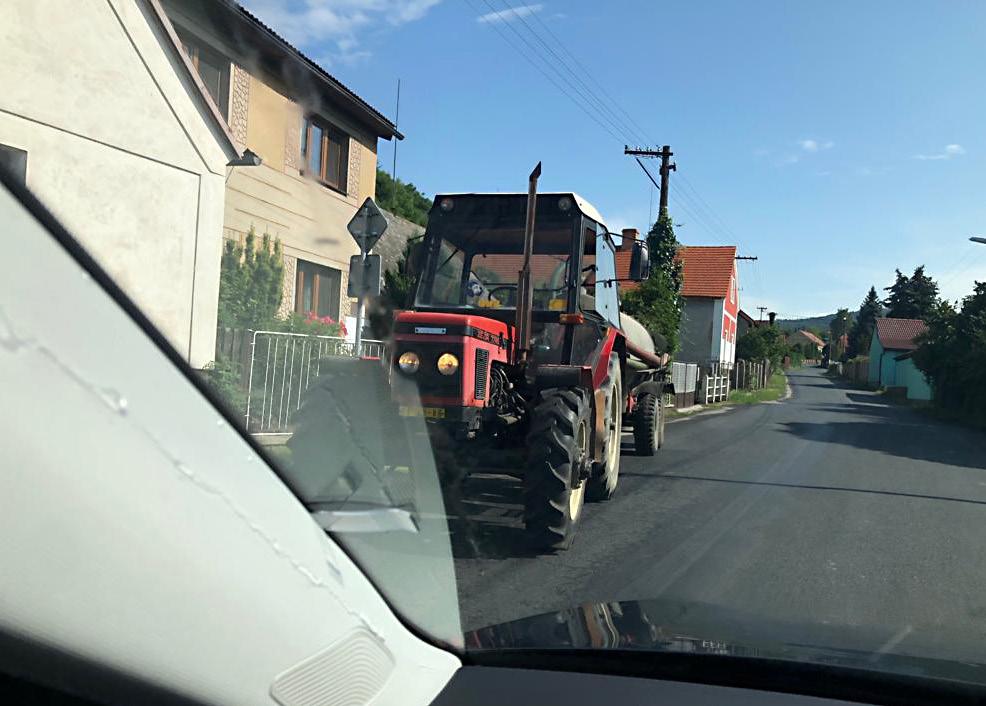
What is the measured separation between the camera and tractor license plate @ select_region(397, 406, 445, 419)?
219 inches

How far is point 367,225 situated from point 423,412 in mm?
2540

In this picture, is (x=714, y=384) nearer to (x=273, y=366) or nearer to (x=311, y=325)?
(x=311, y=325)

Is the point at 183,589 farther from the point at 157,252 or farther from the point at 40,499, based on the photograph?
the point at 157,252

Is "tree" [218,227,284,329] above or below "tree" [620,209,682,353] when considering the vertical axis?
below

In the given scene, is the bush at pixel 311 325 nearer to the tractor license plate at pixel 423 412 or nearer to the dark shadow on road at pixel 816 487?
the tractor license plate at pixel 423 412

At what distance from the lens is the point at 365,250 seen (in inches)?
130

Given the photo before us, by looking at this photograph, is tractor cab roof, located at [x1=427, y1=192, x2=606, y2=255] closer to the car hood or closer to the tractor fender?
the tractor fender

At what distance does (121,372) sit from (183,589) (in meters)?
0.37

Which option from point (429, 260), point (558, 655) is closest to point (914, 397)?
point (429, 260)

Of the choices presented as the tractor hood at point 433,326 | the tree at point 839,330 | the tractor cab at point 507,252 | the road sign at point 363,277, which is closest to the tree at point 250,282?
the road sign at point 363,277

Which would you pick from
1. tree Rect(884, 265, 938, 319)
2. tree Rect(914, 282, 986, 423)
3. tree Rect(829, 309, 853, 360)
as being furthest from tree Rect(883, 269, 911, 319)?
tree Rect(914, 282, 986, 423)

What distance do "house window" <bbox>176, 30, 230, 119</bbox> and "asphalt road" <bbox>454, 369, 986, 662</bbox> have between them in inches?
81.1

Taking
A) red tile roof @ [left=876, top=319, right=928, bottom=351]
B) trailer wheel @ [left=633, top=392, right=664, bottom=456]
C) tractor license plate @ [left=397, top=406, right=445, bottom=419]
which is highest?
red tile roof @ [left=876, top=319, right=928, bottom=351]

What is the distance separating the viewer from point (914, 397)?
1681 inches
